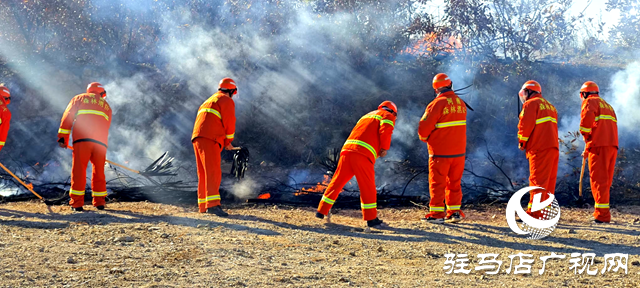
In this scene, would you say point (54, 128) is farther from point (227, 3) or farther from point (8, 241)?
point (8, 241)

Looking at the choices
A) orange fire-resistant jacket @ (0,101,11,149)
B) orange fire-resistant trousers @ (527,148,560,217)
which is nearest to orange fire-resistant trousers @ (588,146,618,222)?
orange fire-resistant trousers @ (527,148,560,217)

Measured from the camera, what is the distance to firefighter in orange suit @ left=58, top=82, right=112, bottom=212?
24.1ft

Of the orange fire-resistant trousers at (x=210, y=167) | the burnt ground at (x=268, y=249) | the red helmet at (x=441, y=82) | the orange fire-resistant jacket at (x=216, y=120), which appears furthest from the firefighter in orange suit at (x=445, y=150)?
the orange fire-resistant trousers at (x=210, y=167)

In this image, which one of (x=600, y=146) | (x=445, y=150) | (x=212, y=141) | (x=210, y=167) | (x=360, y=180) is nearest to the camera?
(x=360, y=180)

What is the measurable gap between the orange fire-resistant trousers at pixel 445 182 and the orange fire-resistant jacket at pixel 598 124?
1954 mm

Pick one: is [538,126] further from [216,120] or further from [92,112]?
[92,112]

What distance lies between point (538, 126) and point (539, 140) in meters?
0.19

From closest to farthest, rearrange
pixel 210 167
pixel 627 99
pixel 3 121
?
pixel 210 167 → pixel 3 121 → pixel 627 99

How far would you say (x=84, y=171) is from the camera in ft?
24.4

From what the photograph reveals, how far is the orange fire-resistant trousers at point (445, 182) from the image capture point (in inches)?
262

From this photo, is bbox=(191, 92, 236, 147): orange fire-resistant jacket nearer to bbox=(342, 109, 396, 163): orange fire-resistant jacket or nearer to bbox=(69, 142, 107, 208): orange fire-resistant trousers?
bbox=(69, 142, 107, 208): orange fire-resistant trousers

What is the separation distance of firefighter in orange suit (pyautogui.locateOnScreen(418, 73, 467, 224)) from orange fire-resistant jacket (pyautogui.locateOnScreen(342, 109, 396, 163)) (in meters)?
0.59

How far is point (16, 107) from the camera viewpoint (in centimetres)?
1335

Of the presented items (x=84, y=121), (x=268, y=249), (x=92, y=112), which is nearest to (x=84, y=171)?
(x=84, y=121)
